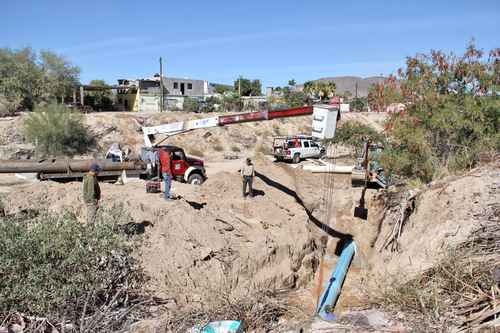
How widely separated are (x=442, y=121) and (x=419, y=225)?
4.07m

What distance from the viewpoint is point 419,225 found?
11.2 m

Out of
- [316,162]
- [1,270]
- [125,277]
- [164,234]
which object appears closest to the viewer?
[1,270]

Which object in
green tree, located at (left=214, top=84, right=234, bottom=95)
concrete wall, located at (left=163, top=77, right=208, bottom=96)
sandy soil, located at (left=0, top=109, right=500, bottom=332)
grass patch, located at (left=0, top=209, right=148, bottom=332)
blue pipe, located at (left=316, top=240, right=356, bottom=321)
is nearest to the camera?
grass patch, located at (left=0, top=209, right=148, bottom=332)

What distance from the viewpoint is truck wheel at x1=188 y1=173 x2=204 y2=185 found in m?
17.8

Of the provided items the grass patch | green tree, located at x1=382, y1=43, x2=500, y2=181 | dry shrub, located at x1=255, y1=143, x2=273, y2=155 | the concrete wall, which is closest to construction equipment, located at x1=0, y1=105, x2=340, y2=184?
green tree, located at x1=382, y1=43, x2=500, y2=181

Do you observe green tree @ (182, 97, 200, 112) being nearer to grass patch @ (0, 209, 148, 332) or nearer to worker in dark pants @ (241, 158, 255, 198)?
worker in dark pants @ (241, 158, 255, 198)

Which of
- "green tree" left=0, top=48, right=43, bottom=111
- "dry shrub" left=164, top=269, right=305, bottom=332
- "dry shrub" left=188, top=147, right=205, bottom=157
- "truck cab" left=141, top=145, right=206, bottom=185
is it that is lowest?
"dry shrub" left=164, top=269, right=305, bottom=332

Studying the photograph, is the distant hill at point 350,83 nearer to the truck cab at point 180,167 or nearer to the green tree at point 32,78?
the green tree at point 32,78

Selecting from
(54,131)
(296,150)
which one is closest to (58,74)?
(54,131)

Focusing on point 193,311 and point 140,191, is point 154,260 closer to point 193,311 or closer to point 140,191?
point 193,311

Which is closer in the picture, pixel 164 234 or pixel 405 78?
pixel 164 234

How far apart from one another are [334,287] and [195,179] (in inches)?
336

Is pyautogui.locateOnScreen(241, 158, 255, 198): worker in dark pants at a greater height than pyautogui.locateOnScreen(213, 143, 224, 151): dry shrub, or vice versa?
pyautogui.locateOnScreen(241, 158, 255, 198): worker in dark pants

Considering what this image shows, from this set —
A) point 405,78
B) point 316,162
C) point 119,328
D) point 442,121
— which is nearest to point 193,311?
point 119,328
